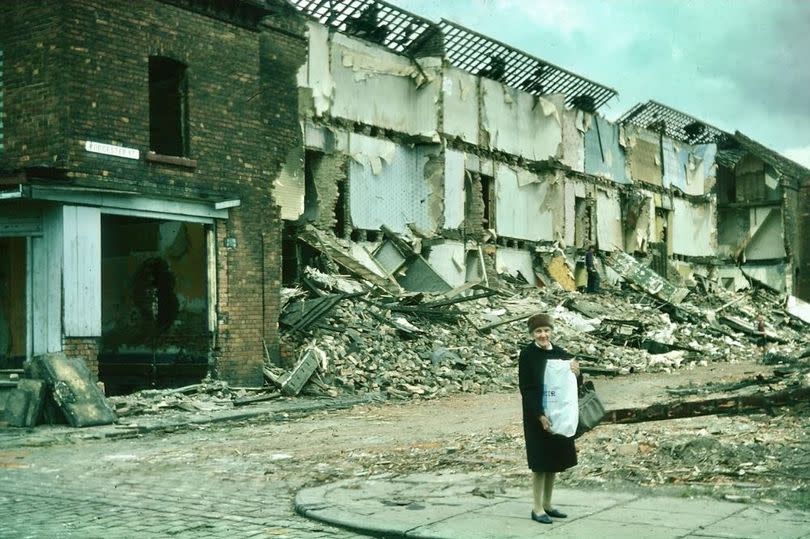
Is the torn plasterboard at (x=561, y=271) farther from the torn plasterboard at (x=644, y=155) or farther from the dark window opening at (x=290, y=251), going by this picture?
the dark window opening at (x=290, y=251)

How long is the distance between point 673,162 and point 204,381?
102ft

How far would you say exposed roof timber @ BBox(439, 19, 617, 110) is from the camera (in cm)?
2861

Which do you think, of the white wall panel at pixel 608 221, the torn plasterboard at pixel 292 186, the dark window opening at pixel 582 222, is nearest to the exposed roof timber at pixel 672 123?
the white wall panel at pixel 608 221

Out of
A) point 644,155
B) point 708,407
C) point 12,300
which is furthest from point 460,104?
point 708,407

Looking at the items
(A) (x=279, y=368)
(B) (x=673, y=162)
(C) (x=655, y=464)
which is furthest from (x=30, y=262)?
(B) (x=673, y=162)

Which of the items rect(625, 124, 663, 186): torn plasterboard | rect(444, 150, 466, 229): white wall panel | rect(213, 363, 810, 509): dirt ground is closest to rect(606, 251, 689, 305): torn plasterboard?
rect(625, 124, 663, 186): torn plasterboard

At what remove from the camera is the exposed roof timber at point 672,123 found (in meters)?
40.0

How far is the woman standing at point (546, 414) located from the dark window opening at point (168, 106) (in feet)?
37.2

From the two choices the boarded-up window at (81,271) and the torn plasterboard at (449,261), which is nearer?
the boarded-up window at (81,271)

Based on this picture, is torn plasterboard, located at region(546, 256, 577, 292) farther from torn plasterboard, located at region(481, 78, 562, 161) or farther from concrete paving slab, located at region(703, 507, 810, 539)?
concrete paving slab, located at region(703, 507, 810, 539)

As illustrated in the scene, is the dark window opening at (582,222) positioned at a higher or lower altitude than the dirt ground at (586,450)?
higher

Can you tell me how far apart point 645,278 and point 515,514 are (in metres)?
27.8

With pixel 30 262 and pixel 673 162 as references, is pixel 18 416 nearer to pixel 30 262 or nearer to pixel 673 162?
pixel 30 262

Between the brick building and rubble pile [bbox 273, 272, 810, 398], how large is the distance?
1.46m
